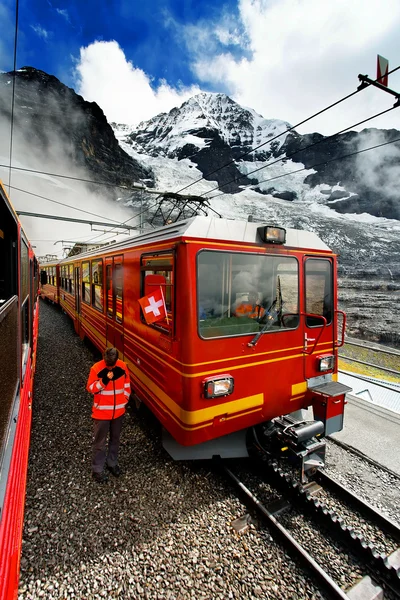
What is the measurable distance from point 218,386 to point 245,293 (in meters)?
1.21

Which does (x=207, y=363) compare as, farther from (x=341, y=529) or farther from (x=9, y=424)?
(x=341, y=529)

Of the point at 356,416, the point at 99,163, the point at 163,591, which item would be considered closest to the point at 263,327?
the point at 163,591

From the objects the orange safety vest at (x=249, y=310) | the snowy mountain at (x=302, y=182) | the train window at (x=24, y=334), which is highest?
the snowy mountain at (x=302, y=182)

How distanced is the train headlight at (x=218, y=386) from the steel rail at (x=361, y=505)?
1739mm

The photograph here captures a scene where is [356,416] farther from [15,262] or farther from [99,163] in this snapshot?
[99,163]

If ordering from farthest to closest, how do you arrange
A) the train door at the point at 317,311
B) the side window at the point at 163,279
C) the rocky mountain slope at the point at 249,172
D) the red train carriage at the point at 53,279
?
the rocky mountain slope at the point at 249,172 < the red train carriage at the point at 53,279 < the train door at the point at 317,311 < the side window at the point at 163,279

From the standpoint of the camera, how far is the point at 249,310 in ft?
12.8

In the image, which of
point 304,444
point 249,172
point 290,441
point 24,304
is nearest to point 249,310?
point 290,441

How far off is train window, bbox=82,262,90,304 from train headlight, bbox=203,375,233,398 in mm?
6269

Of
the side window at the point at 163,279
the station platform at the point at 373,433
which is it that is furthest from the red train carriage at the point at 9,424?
the station platform at the point at 373,433

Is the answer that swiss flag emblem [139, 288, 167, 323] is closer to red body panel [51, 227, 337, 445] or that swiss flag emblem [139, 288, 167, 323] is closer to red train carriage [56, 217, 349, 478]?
red train carriage [56, 217, 349, 478]

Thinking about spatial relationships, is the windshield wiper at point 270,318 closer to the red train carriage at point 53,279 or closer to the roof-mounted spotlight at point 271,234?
the roof-mounted spotlight at point 271,234

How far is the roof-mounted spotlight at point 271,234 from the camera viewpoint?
3.88m

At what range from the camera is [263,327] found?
12.9ft
